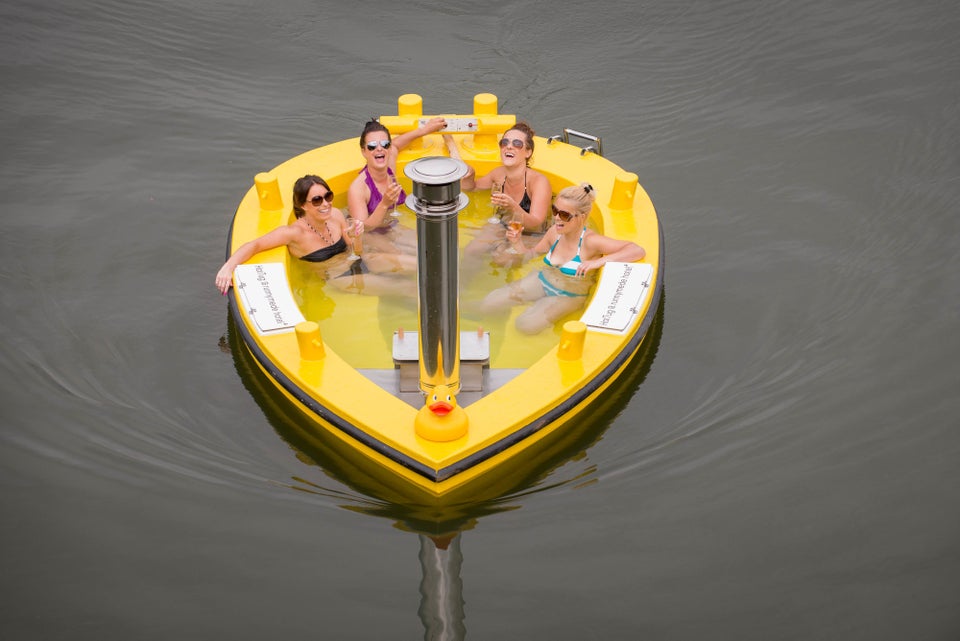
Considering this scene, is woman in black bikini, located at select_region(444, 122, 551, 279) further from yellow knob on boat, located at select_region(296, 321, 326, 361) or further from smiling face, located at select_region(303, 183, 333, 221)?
yellow knob on boat, located at select_region(296, 321, 326, 361)

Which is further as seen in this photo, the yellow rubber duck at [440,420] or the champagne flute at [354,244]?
the champagne flute at [354,244]

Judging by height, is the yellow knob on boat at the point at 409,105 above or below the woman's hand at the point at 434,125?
above

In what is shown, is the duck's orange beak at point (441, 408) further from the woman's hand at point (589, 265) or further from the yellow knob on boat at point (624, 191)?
the yellow knob on boat at point (624, 191)

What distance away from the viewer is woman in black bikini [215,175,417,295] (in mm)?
5105

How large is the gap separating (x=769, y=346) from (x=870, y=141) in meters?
2.57

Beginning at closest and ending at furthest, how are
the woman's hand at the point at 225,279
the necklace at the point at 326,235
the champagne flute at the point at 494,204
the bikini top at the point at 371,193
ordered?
the woman's hand at the point at 225,279, the necklace at the point at 326,235, the bikini top at the point at 371,193, the champagne flute at the point at 494,204

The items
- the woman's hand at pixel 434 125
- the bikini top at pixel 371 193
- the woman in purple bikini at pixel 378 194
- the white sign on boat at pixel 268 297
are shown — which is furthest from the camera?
the woman's hand at pixel 434 125

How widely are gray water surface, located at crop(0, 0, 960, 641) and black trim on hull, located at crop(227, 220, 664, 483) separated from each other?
1.03 ft

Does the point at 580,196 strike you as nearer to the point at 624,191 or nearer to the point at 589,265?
the point at 589,265

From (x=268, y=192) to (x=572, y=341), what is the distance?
79.6 inches

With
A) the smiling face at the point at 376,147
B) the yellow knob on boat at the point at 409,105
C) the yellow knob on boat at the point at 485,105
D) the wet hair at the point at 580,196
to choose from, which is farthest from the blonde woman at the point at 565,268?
the yellow knob on boat at the point at 409,105

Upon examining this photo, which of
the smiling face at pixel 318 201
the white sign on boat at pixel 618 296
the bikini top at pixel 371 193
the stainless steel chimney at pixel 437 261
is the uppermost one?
the bikini top at pixel 371 193

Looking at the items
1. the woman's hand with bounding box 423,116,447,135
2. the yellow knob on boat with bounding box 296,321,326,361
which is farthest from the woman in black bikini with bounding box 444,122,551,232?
the yellow knob on boat with bounding box 296,321,326,361

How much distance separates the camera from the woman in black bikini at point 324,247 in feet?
16.8
